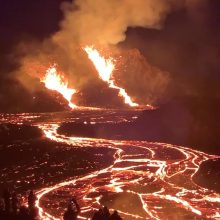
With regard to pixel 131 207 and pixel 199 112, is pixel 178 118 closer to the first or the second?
pixel 199 112

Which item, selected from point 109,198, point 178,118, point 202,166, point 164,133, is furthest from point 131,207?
point 178,118

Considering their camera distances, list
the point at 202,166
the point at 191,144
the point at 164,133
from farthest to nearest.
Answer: the point at 164,133
the point at 191,144
the point at 202,166

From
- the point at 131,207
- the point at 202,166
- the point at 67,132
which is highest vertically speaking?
the point at 67,132

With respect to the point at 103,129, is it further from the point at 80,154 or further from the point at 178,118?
the point at 80,154

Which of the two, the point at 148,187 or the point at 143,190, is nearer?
the point at 143,190

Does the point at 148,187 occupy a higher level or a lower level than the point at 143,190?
higher

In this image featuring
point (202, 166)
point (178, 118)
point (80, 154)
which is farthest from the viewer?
point (178, 118)

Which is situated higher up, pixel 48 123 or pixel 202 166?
pixel 48 123

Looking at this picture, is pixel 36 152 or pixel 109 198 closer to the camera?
pixel 109 198
